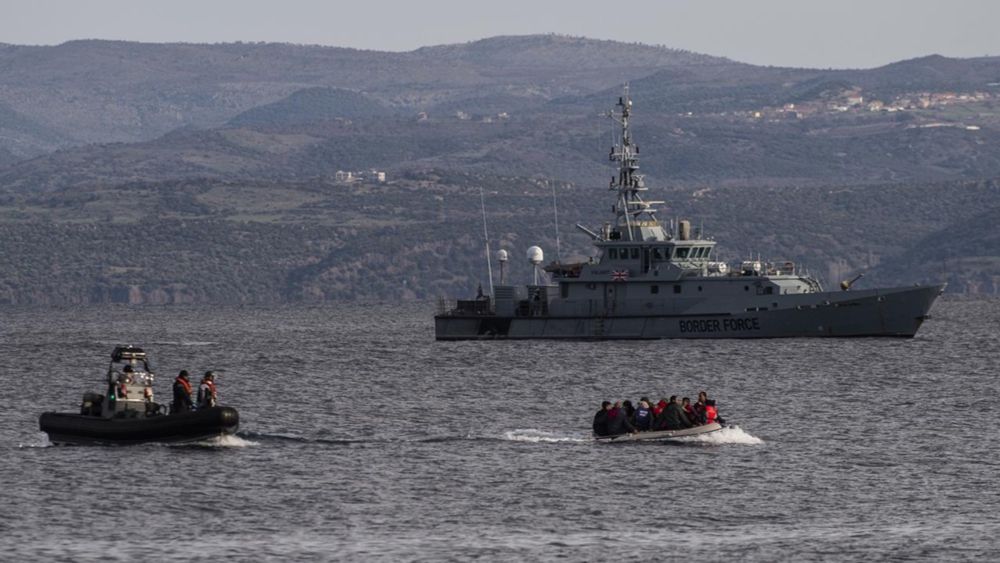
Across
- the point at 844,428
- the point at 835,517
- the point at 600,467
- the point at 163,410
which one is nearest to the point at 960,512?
the point at 835,517

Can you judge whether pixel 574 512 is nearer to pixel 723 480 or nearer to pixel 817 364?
pixel 723 480

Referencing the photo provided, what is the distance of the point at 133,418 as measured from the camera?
7125 cm

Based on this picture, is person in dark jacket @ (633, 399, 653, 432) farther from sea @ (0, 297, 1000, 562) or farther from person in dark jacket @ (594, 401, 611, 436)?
person in dark jacket @ (594, 401, 611, 436)

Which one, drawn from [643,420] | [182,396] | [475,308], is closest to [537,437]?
[643,420]

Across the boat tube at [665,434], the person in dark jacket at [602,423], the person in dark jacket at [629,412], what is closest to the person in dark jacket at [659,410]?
the boat tube at [665,434]

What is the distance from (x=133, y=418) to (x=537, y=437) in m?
14.0

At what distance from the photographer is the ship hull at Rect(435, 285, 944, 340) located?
12731 centimetres

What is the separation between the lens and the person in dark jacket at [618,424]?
74.1 meters

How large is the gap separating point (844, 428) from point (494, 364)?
4099cm

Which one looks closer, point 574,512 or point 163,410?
point 574,512

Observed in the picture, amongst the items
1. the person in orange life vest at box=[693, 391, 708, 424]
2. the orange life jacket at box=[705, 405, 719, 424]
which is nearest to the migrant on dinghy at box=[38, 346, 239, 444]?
the person in orange life vest at box=[693, 391, 708, 424]

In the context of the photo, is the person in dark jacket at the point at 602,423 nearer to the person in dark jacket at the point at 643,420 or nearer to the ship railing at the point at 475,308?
the person in dark jacket at the point at 643,420

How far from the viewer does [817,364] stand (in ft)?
378

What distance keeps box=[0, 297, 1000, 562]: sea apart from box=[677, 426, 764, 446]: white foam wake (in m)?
0.07
